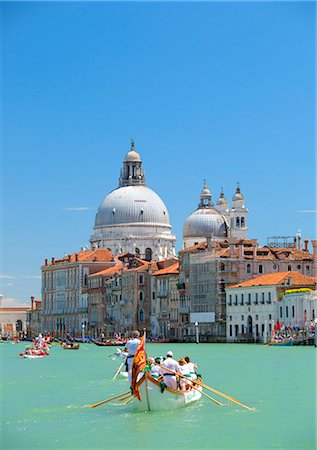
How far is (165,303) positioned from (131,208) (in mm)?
24239

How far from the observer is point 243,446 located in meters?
18.9

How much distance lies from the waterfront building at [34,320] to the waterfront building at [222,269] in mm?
36149

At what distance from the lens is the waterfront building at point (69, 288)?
9788 cm

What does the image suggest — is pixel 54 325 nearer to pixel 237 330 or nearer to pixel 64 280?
pixel 64 280

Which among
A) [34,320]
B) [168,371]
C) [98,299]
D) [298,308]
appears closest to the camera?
[168,371]

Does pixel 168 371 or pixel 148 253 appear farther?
pixel 148 253

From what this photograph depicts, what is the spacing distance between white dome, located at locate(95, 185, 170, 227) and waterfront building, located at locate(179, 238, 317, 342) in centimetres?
2979

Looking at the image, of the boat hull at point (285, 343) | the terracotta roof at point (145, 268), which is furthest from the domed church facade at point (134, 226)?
the boat hull at point (285, 343)

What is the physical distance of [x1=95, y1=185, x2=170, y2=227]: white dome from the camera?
10681 centimetres

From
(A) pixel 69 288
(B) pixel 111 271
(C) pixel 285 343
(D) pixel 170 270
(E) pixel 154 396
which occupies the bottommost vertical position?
(E) pixel 154 396

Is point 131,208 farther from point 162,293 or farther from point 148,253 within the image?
point 162,293

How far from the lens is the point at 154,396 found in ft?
74.9

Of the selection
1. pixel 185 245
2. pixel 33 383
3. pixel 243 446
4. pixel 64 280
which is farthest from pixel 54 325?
pixel 243 446

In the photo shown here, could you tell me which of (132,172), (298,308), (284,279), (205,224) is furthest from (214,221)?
(298,308)
